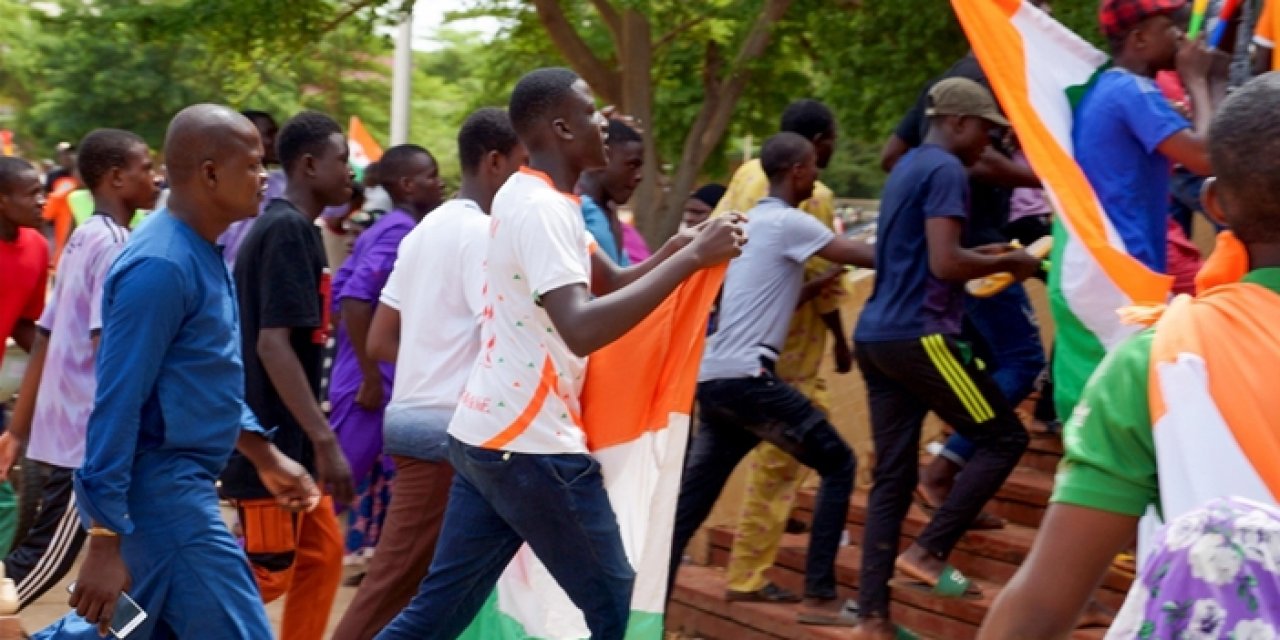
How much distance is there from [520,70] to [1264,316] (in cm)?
1616

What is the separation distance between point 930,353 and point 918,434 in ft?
1.28

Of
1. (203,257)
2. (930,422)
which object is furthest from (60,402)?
(930,422)

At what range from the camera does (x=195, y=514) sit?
4.55 meters

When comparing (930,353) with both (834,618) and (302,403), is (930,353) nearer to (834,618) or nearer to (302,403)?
(834,618)

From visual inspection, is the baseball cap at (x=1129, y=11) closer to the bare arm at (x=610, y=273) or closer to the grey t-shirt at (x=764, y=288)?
the bare arm at (x=610, y=273)

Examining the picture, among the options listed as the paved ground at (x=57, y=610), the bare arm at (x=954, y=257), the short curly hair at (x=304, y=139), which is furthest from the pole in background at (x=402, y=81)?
the bare arm at (x=954, y=257)

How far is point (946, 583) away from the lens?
271 inches

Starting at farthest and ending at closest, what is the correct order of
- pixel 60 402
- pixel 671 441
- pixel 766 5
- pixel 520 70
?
pixel 520 70, pixel 766 5, pixel 60 402, pixel 671 441

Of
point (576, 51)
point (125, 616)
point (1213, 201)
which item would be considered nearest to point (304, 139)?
point (125, 616)

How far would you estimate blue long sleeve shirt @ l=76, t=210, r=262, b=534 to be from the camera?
4406 mm

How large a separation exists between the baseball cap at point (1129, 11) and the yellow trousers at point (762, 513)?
104 inches

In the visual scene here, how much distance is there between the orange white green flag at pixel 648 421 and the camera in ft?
17.1

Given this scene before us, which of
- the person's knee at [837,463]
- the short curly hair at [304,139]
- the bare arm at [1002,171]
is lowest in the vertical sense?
the person's knee at [837,463]

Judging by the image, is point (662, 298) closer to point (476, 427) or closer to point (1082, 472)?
point (476, 427)
